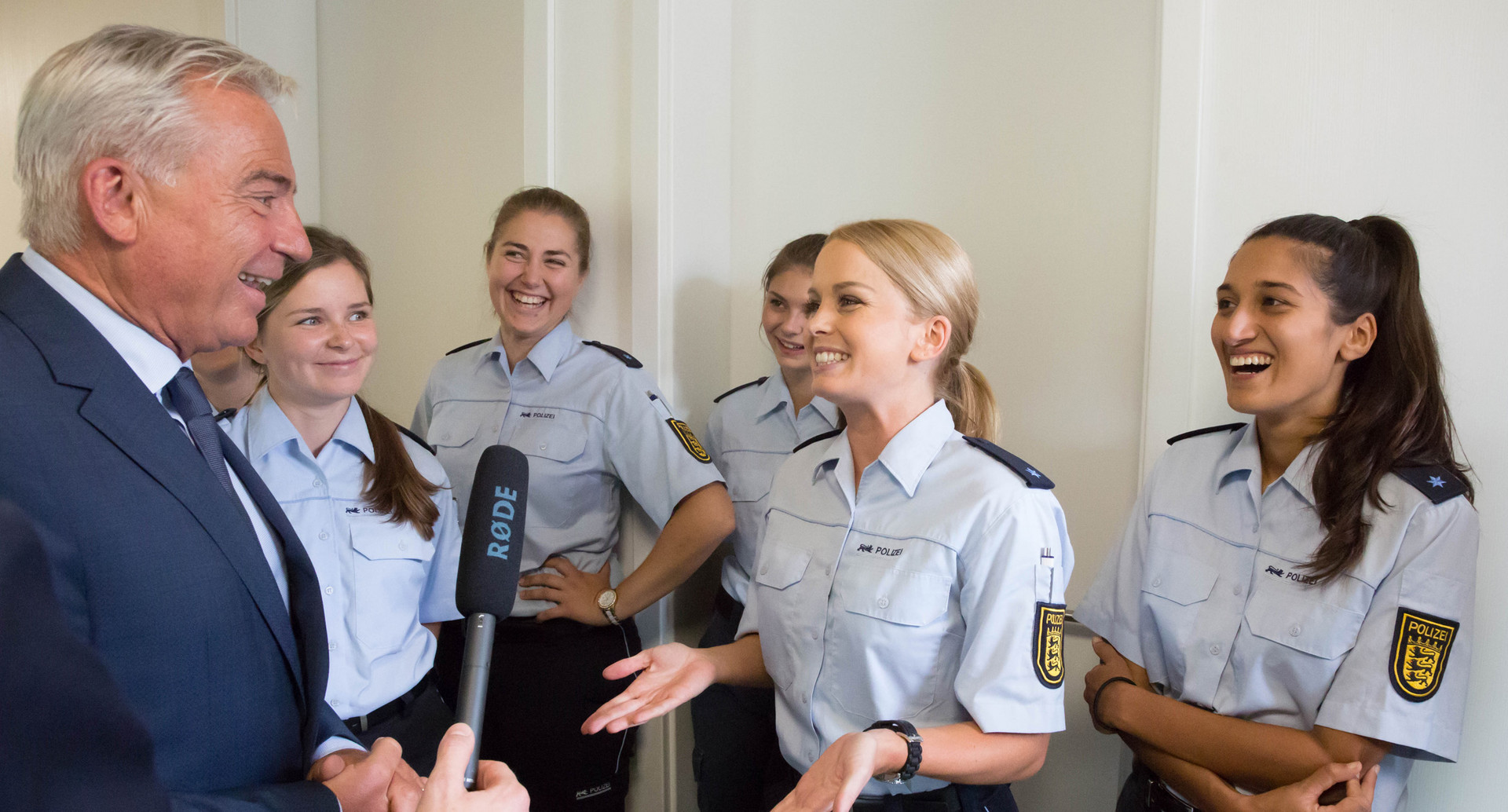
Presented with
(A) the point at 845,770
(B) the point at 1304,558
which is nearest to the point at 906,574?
(A) the point at 845,770

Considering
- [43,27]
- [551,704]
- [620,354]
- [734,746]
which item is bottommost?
[734,746]

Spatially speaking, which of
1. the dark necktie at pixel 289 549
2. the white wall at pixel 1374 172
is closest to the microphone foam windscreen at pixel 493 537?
the dark necktie at pixel 289 549

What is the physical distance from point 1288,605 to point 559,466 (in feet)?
5.43

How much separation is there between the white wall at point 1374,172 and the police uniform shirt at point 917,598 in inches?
32.1

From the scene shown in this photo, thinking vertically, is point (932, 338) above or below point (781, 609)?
above

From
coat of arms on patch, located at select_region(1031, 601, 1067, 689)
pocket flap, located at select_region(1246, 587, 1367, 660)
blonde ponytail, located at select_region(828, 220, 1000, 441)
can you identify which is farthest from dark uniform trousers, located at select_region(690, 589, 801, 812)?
pocket flap, located at select_region(1246, 587, 1367, 660)

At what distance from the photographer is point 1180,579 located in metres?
1.75

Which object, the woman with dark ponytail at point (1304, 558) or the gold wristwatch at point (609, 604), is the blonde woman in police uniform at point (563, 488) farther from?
the woman with dark ponytail at point (1304, 558)

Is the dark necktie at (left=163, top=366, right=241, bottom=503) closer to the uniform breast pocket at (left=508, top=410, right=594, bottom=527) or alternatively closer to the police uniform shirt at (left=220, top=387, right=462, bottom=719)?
the police uniform shirt at (left=220, top=387, right=462, bottom=719)

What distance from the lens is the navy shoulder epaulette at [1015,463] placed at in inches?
59.0

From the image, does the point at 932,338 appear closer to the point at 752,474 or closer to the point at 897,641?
the point at 897,641

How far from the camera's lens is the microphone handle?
3.14 feet

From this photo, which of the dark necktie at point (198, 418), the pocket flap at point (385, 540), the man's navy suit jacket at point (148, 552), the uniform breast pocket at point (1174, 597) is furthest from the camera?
the pocket flap at point (385, 540)

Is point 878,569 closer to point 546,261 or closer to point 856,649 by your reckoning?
point 856,649
